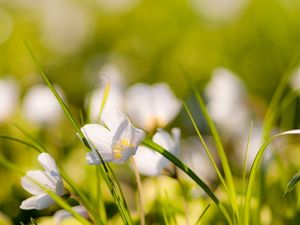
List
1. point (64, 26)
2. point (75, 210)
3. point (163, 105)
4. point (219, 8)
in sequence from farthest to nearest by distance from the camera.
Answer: point (64, 26) → point (219, 8) → point (163, 105) → point (75, 210)

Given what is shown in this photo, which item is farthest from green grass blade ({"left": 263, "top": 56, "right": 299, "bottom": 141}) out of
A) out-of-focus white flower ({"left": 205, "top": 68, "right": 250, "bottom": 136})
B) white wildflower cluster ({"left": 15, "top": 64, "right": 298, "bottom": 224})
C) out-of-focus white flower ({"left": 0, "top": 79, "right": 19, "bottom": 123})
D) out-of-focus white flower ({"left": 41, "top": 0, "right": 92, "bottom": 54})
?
out-of-focus white flower ({"left": 41, "top": 0, "right": 92, "bottom": 54})

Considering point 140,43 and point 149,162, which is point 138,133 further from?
point 140,43

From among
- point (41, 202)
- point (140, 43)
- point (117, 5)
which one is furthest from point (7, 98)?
point (117, 5)

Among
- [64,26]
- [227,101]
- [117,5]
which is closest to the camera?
[227,101]

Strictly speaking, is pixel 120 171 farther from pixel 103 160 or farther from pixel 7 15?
pixel 7 15

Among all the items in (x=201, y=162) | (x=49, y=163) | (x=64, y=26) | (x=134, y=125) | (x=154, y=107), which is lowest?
(x=64, y=26)

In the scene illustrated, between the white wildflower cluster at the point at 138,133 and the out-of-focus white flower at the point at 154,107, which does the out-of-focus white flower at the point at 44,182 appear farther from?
the out-of-focus white flower at the point at 154,107

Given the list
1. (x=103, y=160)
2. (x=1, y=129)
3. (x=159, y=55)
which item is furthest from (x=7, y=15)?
(x=103, y=160)

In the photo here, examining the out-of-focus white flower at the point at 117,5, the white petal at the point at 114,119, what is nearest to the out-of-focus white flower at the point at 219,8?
the out-of-focus white flower at the point at 117,5
